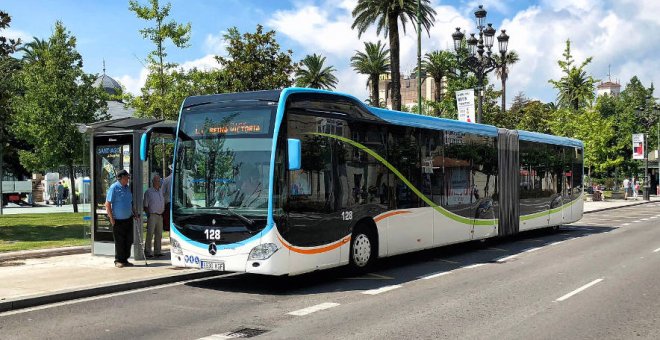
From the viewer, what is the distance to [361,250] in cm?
1145

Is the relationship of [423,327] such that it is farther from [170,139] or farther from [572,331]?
[170,139]

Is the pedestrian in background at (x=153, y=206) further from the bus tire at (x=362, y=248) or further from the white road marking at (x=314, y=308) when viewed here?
the white road marking at (x=314, y=308)

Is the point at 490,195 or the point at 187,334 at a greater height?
the point at 490,195

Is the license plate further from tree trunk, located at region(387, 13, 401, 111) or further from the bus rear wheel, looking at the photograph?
tree trunk, located at region(387, 13, 401, 111)

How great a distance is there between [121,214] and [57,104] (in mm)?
20259

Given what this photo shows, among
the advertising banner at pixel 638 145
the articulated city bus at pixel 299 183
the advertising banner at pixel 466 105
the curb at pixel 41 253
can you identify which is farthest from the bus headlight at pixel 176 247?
the advertising banner at pixel 638 145

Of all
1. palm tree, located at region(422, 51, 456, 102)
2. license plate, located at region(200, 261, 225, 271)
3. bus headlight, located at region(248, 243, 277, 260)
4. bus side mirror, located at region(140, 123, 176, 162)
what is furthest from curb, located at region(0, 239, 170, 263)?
palm tree, located at region(422, 51, 456, 102)

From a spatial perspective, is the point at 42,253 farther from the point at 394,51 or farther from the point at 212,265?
the point at 394,51

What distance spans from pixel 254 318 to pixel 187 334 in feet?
3.65

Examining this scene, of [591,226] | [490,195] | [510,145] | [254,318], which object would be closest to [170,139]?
[254,318]

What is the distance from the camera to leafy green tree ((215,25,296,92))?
2877 cm

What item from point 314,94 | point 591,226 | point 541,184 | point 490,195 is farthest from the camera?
point 591,226

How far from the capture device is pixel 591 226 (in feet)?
81.7

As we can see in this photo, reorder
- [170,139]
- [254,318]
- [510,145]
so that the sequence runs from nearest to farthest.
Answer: [254,318], [170,139], [510,145]
